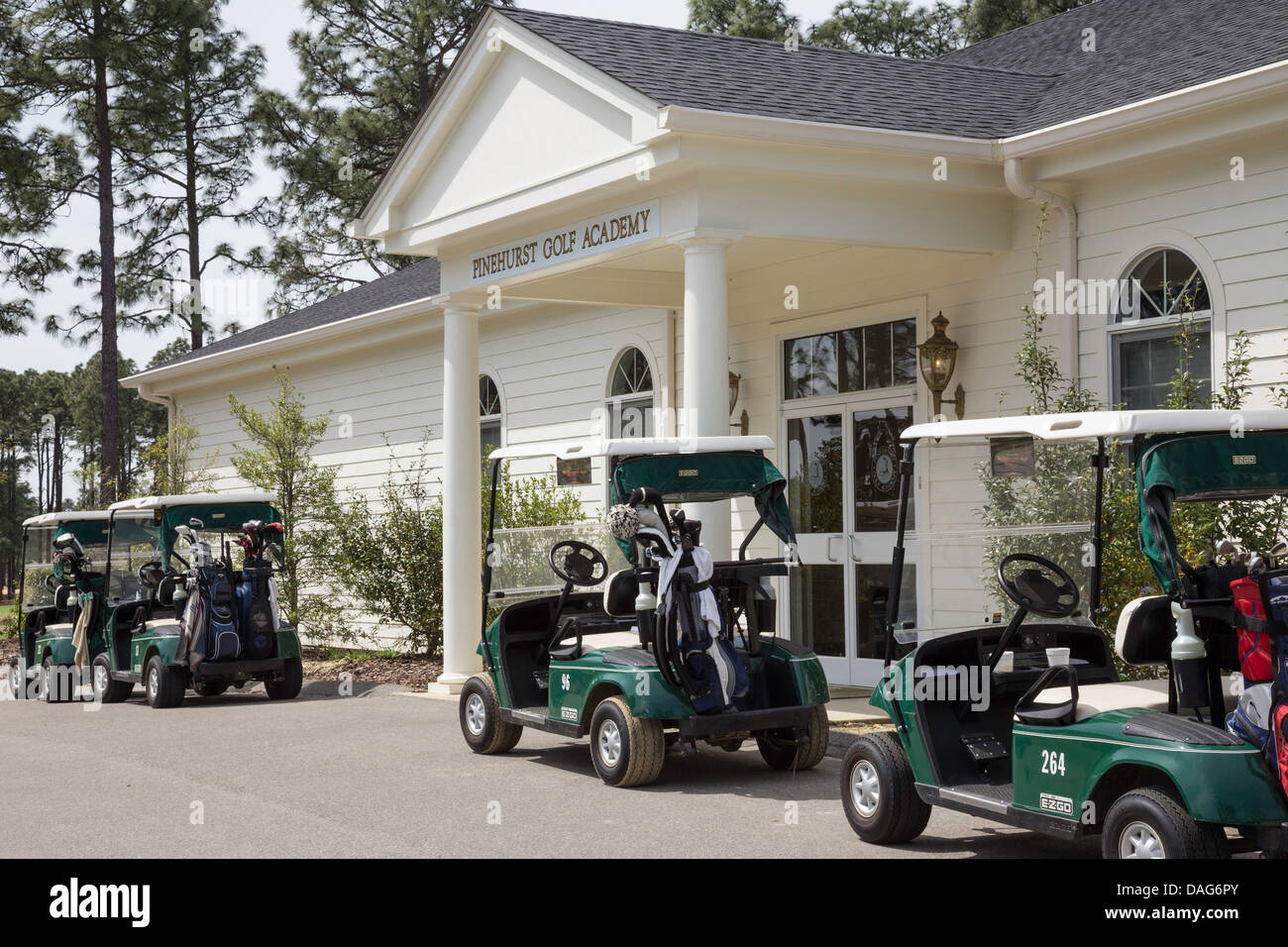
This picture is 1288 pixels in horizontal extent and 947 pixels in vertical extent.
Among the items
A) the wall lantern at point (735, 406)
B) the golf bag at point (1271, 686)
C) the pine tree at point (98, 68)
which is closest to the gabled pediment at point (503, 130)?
the wall lantern at point (735, 406)

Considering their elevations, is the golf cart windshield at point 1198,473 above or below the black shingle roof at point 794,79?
below

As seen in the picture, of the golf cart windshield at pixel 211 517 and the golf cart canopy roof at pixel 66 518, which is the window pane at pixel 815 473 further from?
the golf cart canopy roof at pixel 66 518

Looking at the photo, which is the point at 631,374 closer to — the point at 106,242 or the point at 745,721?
the point at 745,721

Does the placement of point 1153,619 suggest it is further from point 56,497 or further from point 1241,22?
point 56,497

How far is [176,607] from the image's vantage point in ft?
43.4

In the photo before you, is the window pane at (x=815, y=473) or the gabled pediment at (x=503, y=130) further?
the window pane at (x=815, y=473)

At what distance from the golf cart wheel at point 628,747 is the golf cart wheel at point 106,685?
22.5 ft

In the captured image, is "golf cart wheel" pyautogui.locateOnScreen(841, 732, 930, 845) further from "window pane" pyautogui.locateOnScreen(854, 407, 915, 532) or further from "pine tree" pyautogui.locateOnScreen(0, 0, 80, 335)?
"pine tree" pyautogui.locateOnScreen(0, 0, 80, 335)

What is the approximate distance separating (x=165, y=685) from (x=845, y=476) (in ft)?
20.1

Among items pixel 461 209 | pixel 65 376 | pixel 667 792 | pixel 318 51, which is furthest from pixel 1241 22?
pixel 65 376

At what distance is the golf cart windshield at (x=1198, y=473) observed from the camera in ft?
18.2

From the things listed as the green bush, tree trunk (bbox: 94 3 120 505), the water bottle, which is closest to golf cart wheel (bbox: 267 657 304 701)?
the green bush

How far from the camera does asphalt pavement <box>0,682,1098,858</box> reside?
7012 millimetres

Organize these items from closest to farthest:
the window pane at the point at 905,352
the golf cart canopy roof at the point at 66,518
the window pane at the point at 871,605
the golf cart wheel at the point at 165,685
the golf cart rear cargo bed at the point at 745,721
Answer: the golf cart rear cargo bed at the point at 745,721 → the window pane at the point at 905,352 → the window pane at the point at 871,605 → the golf cart wheel at the point at 165,685 → the golf cart canopy roof at the point at 66,518
